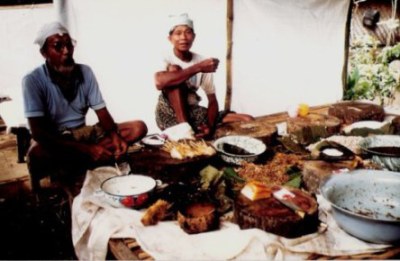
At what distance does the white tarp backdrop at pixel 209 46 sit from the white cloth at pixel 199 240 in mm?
2689

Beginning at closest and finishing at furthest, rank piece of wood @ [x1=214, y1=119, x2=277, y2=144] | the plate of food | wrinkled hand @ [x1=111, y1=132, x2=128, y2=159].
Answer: wrinkled hand @ [x1=111, y1=132, x2=128, y2=159]
the plate of food
piece of wood @ [x1=214, y1=119, x2=277, y2=144]

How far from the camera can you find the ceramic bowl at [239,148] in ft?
12.9

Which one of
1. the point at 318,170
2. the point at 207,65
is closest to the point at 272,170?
the point at 318,170

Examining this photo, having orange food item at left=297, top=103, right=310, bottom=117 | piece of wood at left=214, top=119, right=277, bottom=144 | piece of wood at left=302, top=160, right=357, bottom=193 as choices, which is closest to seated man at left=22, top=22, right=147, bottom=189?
piece of wood at left=214, top=119, right=277, bottom=144

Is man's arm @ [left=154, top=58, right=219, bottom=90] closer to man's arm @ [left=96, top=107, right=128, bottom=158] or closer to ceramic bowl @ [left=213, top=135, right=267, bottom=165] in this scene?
man's arm @ [left=96, top=107, right=128, bottom=158]

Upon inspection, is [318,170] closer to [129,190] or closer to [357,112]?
[129,190]

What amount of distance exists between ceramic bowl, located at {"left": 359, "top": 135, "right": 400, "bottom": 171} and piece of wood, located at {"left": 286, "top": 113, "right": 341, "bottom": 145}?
74 centimetres

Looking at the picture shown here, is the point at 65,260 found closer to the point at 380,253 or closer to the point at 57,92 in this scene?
the point at 57,92

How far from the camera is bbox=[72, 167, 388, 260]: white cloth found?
2.56 meters

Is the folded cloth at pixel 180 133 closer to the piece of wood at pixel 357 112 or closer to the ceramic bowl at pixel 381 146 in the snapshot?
the ceramic bowl at pixel 381 146

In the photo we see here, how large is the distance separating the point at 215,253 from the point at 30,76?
2657mm

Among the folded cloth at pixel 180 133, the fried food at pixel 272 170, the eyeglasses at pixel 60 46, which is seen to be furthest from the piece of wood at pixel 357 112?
the eyeglasses at pixel 60 46

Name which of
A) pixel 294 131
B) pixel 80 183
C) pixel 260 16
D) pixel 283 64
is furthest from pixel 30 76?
pixel 283 64

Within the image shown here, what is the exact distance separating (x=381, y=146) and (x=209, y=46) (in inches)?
129
